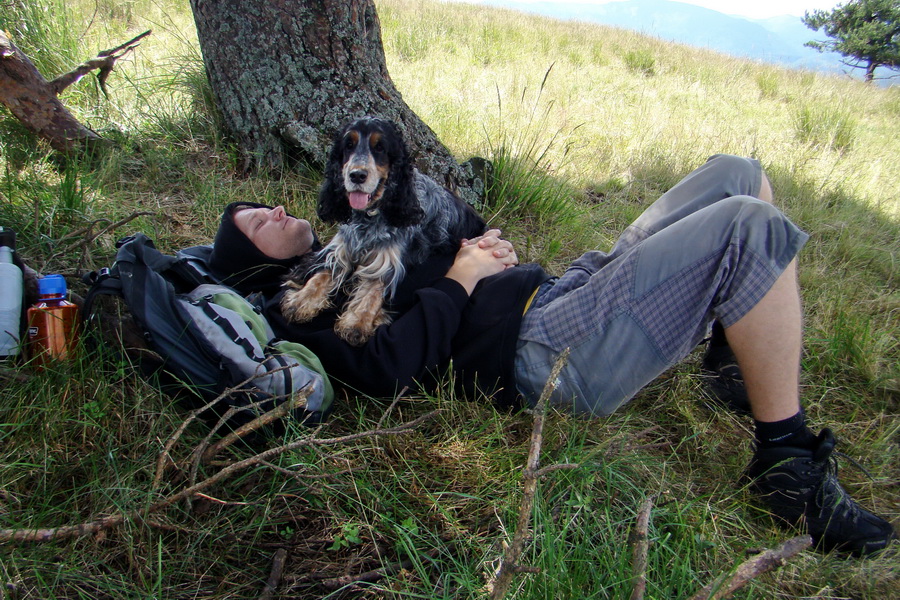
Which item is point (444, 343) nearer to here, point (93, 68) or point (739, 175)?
point (739, 175)

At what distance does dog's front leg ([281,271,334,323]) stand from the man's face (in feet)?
0.60

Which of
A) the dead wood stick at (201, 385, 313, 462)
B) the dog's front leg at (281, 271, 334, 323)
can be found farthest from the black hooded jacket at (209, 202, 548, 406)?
the dead wood stick at (201, 385, 313, 462)

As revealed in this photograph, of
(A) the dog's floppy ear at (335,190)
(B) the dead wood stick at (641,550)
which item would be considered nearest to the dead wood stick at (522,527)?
(B) the dead wood stick at (641,550)

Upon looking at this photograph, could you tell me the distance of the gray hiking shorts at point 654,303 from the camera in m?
1.87

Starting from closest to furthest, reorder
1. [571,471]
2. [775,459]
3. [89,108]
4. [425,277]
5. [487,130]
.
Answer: [571,471], [775,459], [425,277], [89,108], [487,130]

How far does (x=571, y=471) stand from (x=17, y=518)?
1722 mm

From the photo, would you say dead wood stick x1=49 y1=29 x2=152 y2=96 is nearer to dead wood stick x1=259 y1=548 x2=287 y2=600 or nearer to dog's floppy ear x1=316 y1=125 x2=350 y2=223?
dog's floppy ear x1=316 y1=125 x2=350 y2=223

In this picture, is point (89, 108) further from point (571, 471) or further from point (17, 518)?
point (571, 471)

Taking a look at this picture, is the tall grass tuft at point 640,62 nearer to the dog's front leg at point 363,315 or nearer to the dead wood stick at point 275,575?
the dog's front leg at point 363,315

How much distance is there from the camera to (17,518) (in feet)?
5.21

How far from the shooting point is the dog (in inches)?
97.1

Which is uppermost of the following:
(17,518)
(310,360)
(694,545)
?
(310,360)

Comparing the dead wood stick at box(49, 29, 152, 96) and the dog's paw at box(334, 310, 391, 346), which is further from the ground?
the dead wood stick at box(49, 29, 152, 96)

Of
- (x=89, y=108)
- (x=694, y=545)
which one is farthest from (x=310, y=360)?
(x=89, y=108)
